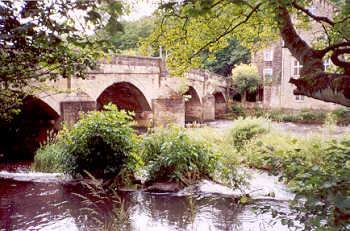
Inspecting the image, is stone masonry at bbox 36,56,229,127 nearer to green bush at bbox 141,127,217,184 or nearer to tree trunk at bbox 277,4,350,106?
green bush at bbox 141,127,217,184

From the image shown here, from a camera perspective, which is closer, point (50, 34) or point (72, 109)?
point (50, 34)

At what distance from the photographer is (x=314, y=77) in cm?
344

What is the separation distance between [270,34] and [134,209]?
3867 mm

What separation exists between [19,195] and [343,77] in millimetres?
6393

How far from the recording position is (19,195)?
23.6 feet

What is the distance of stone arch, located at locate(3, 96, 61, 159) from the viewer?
1458 cm

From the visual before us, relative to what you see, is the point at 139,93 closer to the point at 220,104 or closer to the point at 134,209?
the point at 134,209

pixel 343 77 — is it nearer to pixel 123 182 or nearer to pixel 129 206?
pixel 129 206

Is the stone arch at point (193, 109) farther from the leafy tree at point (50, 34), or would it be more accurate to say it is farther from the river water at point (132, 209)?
the leafy tree at point (50, 34)

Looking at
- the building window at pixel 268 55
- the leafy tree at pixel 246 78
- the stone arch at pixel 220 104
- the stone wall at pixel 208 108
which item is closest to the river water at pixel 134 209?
the stone wall at pixel 208 108

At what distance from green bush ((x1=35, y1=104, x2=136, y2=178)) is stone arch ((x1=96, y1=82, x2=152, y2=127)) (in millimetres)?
12647

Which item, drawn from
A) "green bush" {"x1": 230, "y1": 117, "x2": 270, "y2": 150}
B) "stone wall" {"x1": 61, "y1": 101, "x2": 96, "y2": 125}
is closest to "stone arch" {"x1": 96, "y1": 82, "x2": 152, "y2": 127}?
"stone wall" {"x1": 61, "y1": 101, "x2": 96, "y2": 125}

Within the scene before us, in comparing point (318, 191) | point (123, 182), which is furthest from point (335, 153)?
point (123, 182)

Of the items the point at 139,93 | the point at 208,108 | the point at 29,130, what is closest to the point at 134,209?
the point at 29,130
